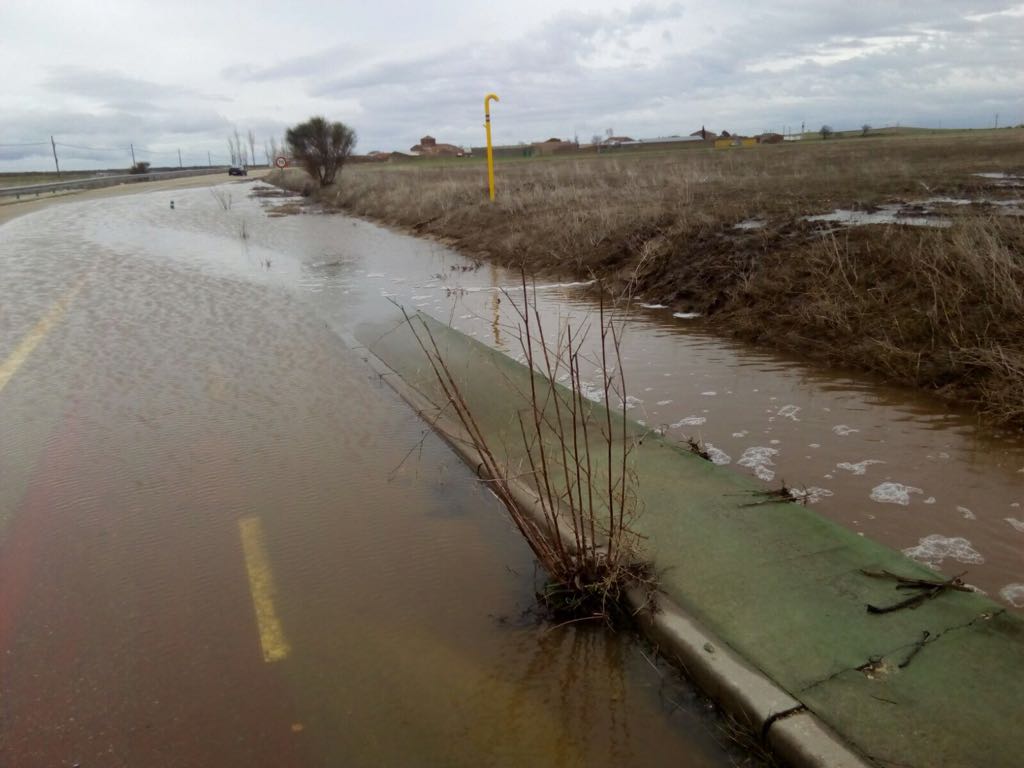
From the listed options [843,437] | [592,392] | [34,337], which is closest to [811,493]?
[843,437]

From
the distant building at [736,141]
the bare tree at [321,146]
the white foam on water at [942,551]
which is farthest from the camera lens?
the distant building at [736,141]

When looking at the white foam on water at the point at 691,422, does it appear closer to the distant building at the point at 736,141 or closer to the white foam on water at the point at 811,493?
the white foam on water at the point at 811,493

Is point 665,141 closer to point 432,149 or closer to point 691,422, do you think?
point 432,149

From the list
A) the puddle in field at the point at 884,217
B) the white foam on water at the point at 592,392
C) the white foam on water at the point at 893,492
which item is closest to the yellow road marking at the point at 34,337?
the white foam on water at the point at 592,392

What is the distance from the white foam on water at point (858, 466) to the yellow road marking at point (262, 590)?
12.2 ft

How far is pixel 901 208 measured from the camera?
12281mm

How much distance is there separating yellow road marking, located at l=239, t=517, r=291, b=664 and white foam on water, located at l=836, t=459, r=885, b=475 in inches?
146

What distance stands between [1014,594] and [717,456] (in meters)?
2.09

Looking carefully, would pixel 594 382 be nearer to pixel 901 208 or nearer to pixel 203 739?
pixel 203 739

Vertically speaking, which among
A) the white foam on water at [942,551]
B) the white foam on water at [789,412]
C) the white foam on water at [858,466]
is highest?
the white foam on water at [789,412]

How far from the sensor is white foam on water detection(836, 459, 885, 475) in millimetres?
5051

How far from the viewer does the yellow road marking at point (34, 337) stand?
7887 millimetres

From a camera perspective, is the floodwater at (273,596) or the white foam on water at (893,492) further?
the white foam on water at (893,492)

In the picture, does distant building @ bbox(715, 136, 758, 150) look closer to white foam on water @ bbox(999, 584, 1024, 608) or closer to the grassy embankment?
the grassy embankment
